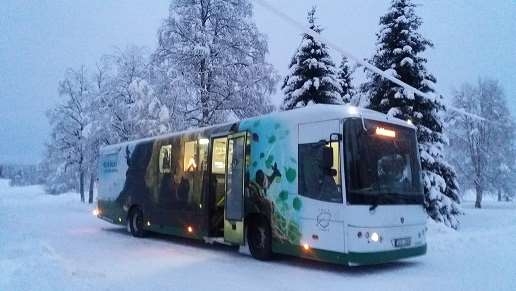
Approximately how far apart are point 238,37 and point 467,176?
2688 centimetres

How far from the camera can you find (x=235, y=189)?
449 inches

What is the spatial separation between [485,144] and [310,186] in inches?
1469

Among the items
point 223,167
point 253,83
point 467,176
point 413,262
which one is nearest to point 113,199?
point 223,167

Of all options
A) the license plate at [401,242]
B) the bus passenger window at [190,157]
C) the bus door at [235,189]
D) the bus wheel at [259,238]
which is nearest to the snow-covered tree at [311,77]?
the bus passenger window at [190,157]

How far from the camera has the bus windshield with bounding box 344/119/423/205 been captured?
340 inches

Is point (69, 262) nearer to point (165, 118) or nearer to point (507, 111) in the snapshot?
point (165, 118)

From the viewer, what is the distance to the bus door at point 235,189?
36.7 feet

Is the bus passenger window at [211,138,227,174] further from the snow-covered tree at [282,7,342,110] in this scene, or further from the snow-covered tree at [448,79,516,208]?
the snow-covered tree at [448,79,516,208]

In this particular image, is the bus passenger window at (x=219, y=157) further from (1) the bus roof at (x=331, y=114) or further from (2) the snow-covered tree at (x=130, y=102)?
(2) the snow-covered tree at (x=130, y=102)

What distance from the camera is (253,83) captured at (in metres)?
24.6

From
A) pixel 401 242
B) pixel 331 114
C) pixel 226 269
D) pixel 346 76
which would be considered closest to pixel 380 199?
pixel 401 242

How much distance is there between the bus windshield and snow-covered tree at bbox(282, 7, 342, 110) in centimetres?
1325

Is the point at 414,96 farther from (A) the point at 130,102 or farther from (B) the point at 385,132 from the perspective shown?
(A) the point at 130,102

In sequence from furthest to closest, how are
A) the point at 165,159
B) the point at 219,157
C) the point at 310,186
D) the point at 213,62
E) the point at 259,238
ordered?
the point at 213,62 < the point at 165,159 < the point at 219,157 < the point at 259,238 < the point at 310,186
